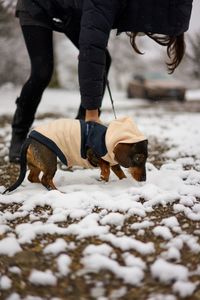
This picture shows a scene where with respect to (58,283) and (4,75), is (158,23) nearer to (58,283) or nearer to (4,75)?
(58,283)

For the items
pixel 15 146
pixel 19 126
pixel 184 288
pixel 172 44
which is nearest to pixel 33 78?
pixel 19 126

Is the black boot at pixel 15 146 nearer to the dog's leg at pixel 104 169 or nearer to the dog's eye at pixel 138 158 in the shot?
the dog's leg at pixel 104 169

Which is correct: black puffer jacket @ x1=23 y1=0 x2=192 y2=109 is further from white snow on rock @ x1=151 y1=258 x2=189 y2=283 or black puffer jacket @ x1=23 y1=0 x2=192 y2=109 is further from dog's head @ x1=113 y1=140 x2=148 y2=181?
white snow on rock @ x1=151 y1=258 x2=189 y2=283

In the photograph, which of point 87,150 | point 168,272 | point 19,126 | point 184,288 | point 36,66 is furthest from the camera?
point 19,126

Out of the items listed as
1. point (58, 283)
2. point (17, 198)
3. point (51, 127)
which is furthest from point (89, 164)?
point (58, 283)

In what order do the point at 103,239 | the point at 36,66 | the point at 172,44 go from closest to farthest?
1. the point at 103,239
2. the point at 172,44
3. the point at 36,66

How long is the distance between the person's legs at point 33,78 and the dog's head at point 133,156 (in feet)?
4.11

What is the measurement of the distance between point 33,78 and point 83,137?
1076 mm

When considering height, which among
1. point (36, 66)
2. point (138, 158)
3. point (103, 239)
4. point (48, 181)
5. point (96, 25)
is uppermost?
point (96, 25)

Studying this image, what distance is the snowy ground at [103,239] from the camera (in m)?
1.89

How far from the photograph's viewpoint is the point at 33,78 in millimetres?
3939

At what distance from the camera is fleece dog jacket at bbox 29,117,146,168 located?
3.11m

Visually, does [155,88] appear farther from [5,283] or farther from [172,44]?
[5,283]

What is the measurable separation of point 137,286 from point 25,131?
8.68ft
